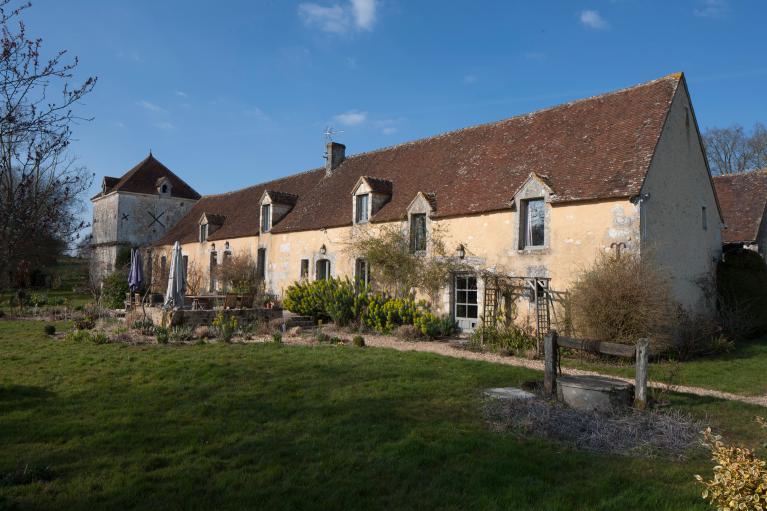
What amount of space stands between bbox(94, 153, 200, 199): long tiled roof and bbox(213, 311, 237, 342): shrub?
2214 cm

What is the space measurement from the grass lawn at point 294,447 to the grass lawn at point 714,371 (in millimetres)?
1830

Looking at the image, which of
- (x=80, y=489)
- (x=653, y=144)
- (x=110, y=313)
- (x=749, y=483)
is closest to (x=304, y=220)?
(x=110, y=313)

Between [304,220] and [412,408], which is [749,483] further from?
[304,220]

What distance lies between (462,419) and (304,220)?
16084mm

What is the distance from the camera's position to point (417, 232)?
16906 mm

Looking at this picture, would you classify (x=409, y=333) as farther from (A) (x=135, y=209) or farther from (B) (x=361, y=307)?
(A) (x=135, y=209)

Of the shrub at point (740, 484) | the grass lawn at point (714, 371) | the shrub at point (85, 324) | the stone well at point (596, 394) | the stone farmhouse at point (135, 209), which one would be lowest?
the grass lawn at point (714, 371)

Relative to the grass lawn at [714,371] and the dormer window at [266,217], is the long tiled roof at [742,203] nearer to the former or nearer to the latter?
the grass lawn at [714,371]

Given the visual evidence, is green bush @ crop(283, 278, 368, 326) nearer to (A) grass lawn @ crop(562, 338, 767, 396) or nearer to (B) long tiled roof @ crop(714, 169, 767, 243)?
(A) grass lawn @ crop(562, 338, 767, 396)

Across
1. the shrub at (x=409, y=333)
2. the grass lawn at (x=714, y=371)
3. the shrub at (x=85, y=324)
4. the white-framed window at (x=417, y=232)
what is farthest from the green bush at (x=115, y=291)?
the grass lawn at (x=714, y=371)

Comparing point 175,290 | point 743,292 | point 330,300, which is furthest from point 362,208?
point 743,292

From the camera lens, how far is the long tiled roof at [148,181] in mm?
34344

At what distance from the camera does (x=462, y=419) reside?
258 inches

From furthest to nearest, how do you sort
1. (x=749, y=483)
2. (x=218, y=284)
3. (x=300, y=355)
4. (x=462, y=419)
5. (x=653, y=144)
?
(x=218, y=284) < (x=653, y=144) < (x=300, y=355) < (x=462, y=419) < (x=749, y=483)
